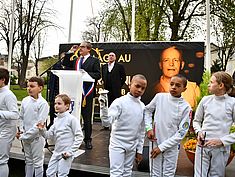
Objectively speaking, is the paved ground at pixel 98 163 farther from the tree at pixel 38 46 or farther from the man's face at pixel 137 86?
the tree at pixel 38 46

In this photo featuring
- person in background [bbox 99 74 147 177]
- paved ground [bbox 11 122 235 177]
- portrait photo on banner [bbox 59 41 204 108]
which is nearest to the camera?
person in background [bbox 99 74 147 177]

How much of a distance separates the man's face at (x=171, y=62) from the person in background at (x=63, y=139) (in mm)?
4784

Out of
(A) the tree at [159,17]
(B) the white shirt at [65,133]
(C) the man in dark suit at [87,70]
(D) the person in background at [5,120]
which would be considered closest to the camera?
(B) the white shirt at [65,133]

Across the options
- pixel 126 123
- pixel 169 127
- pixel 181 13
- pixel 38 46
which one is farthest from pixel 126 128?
pixel 38 46

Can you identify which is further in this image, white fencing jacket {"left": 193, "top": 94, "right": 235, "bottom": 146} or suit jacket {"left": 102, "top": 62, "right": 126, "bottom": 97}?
suit jacket {"left": 102, "top": 62, "right": 126, "bottom": 97}

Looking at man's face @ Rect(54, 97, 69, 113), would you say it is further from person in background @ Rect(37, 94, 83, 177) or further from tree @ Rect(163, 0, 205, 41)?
tree @ Rect(163, 0, 205, 41)

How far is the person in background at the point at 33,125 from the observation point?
337 cm

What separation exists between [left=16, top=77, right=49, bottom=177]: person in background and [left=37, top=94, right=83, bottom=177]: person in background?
9.1 inches

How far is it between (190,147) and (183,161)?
0.50 meters

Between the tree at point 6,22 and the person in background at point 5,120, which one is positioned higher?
the tree at point 6,22

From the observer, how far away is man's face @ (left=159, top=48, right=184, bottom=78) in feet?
24.8

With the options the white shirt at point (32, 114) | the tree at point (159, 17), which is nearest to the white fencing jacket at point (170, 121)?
Answer: the white shirt at point (32, 114)

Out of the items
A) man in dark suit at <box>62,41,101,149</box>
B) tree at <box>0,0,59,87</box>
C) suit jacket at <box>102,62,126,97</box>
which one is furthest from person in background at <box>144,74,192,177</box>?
tree at <box>0,0,59,87</box>

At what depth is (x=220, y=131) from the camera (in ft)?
9.33
